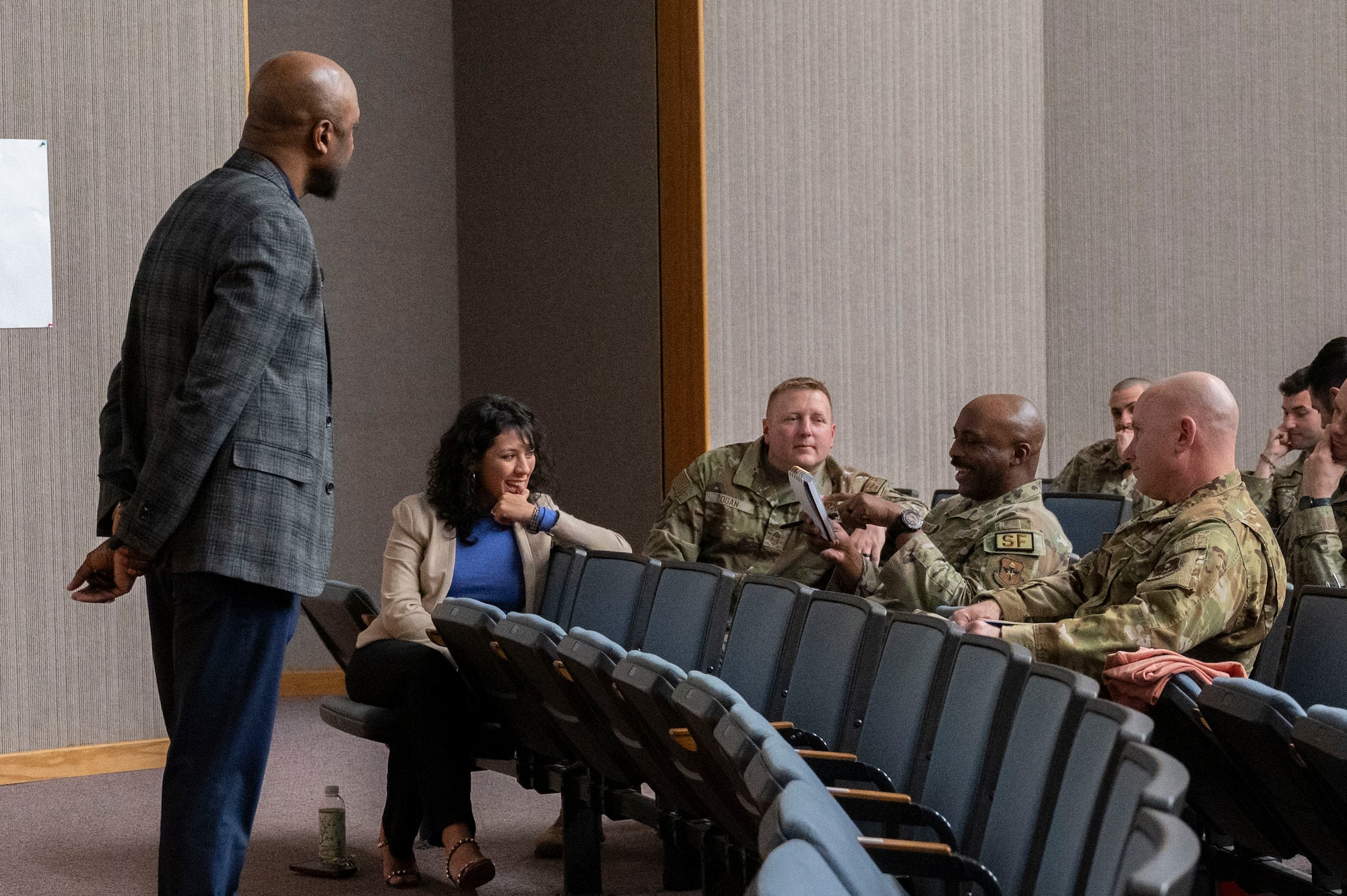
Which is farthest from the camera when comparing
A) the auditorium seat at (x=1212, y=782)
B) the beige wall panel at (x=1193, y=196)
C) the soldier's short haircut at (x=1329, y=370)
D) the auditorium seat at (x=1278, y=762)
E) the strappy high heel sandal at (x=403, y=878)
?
the beige wall panel at (x=1193, y=196)

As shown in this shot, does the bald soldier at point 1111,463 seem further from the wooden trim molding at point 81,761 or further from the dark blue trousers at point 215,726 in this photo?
the dark blue trousers at point 215,726

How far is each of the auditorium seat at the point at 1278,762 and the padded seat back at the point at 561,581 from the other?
206 cm

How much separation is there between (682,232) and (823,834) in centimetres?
457

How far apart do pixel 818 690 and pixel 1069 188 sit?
18.9 feet

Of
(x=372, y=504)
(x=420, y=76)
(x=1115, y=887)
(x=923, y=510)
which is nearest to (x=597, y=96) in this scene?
(x=420, y=76)

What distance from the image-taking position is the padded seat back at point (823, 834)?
1435 millimetres

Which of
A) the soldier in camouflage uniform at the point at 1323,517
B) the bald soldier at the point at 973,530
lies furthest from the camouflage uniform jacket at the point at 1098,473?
the bald soldier at the point at 973,530

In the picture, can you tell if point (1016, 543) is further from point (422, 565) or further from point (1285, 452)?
point (1285, 452)

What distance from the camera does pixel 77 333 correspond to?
510 centimetres

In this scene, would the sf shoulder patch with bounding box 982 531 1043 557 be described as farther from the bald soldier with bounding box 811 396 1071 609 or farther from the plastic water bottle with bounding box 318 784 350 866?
the plastic water bottle with bounding box 318 784 350 866

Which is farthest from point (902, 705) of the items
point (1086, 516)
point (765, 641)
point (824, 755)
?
point (1086, 516)

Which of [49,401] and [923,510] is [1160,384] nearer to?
[923,510]

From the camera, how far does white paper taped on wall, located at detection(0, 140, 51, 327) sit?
5016 mm

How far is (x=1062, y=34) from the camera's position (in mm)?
7961
